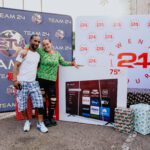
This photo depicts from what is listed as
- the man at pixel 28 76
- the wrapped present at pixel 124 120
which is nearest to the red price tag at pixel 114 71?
the wrapped present at pixel 124 120

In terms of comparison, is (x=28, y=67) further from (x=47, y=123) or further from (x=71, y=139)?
(x=71, y=139)

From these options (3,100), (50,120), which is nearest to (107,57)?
(50,120)

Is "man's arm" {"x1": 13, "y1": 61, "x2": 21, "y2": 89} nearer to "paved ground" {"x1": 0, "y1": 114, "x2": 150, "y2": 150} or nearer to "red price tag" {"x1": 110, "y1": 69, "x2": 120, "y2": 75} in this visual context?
"paved ground" {"x1": 0, "y1": 114, "x2": 150, "y2": 150}

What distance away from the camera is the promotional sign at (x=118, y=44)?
498 cm

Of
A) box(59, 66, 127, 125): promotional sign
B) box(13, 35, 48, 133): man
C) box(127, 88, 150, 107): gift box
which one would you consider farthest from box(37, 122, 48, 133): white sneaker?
box(127, 88, 150, 107): gift box

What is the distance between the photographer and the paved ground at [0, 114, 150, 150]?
136 inches

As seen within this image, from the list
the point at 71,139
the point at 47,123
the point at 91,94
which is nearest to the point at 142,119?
the point at 91,94

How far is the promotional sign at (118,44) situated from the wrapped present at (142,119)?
40.4 inches

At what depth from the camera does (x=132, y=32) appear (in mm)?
5008

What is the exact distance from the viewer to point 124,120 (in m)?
4.07

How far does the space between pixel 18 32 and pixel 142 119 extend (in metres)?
3.04

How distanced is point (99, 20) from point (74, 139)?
8.70 ft

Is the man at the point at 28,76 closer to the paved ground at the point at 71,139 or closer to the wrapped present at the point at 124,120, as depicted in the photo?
the paved ground at the point at 71,139

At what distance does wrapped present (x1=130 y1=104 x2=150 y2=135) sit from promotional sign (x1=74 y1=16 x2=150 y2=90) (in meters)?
1.03
